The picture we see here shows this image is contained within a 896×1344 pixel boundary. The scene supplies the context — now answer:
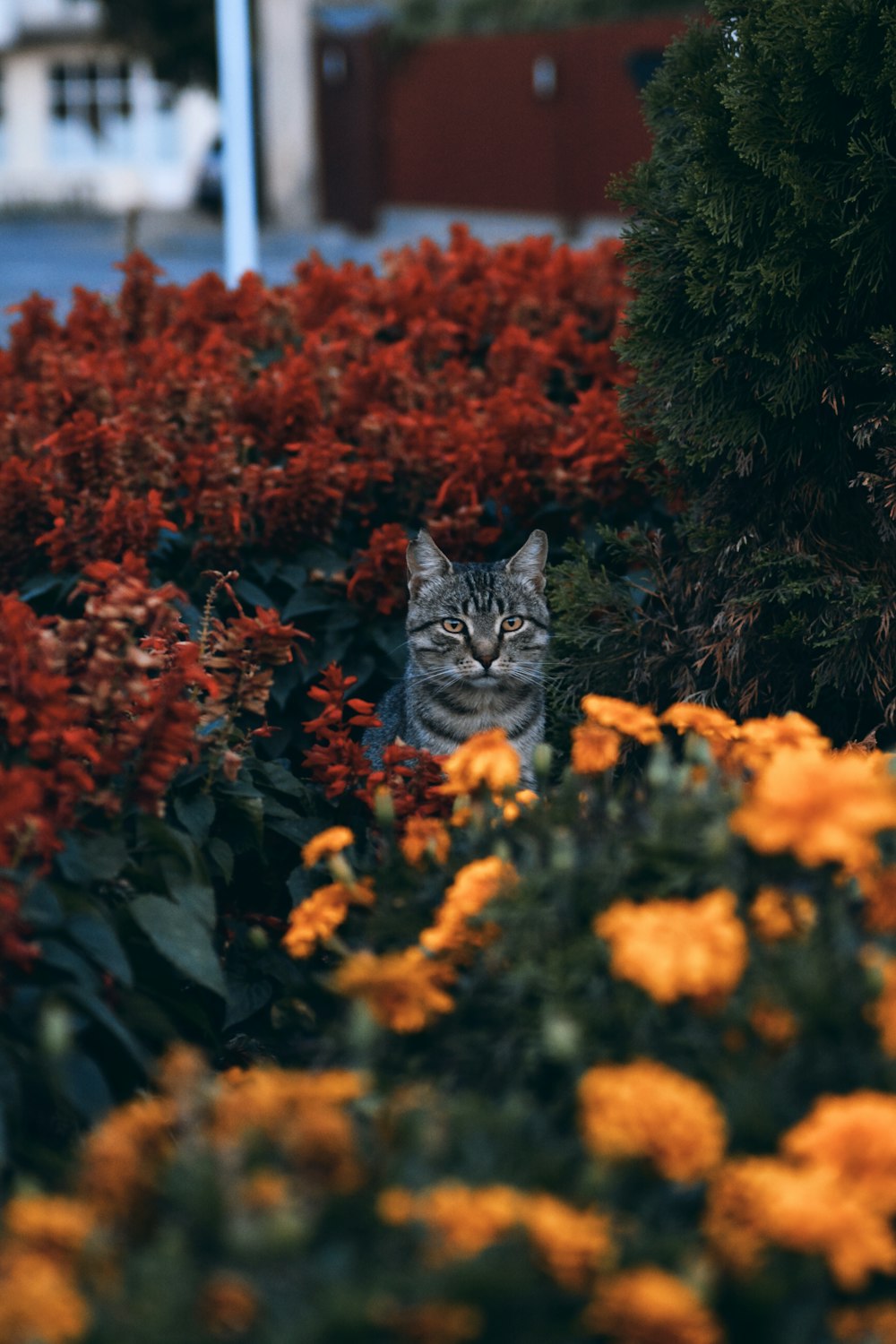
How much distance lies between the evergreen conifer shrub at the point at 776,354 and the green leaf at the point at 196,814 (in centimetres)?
134

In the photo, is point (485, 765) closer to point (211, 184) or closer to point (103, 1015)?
point (103, 1015)

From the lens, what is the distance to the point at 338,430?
17.3 ft

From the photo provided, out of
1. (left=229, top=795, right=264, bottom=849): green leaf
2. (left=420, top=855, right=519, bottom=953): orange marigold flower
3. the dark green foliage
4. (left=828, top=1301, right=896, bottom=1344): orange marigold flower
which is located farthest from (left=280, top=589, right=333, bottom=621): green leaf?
the dark green foliage

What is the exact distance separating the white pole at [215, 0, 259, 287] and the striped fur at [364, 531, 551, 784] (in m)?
3.50

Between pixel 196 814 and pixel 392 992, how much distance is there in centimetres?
115

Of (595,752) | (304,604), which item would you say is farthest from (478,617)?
(595,752)

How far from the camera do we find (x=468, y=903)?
262 centimetres

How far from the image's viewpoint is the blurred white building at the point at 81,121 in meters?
37.4

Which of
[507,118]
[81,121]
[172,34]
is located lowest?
[81,121]

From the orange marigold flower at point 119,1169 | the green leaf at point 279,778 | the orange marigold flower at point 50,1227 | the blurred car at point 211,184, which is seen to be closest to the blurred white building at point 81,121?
the blurred car at point 211,184

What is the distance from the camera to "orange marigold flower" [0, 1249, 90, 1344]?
1.80m

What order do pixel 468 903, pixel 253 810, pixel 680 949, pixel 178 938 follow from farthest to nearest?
pixel 253 810, pixel 178 938, pixel 468 903, pixel 680 949

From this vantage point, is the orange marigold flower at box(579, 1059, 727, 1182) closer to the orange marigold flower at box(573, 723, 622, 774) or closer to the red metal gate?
the orange marigold flower at box(573, 723, 622, 774)

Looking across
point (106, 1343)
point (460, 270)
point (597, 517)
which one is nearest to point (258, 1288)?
point (106, 1343)
